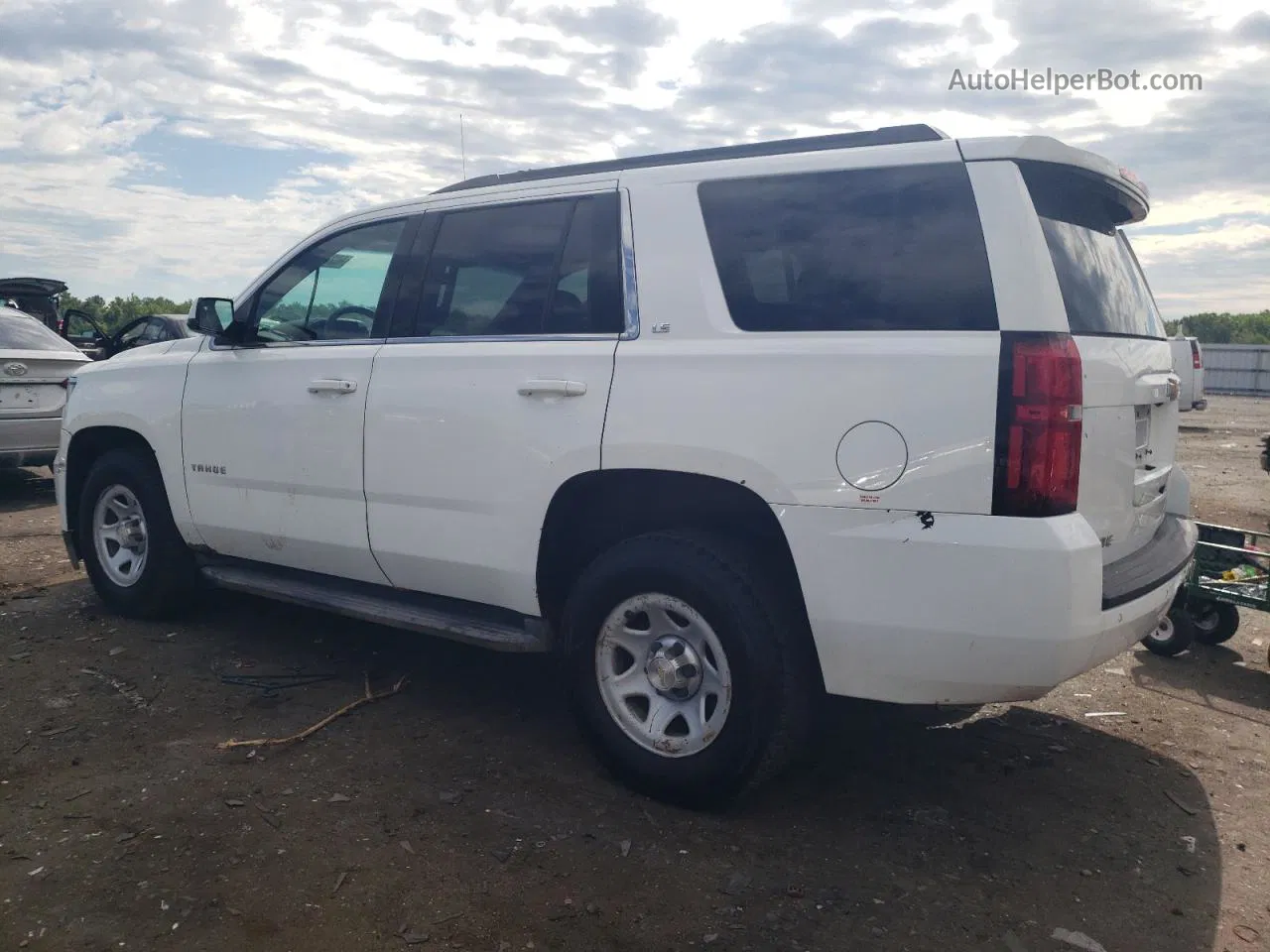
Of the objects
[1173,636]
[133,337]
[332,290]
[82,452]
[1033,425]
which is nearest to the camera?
[1033,425]

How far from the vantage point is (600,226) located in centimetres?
370

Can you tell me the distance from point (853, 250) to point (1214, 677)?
3148 mm

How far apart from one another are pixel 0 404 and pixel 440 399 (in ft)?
21.9

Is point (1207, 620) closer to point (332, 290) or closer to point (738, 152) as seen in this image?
point (738, 152)

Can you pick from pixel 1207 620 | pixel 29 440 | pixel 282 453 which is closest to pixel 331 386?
pixel 282 453

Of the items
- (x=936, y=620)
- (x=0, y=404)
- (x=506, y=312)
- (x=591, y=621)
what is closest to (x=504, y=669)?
(x=591, y=621)

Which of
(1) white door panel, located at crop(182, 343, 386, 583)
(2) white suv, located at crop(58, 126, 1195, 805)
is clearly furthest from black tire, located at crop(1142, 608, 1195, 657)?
(1) white door panel, located at crop(182, 343, 386, 583)

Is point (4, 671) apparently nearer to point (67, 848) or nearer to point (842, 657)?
point (67, 848)

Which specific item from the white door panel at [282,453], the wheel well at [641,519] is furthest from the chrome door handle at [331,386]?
the wheel well at [641,519]

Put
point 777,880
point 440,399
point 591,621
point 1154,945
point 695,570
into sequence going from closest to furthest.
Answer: point 1154,945, point 777,880, point 695,570, point 591,621, point 440,399

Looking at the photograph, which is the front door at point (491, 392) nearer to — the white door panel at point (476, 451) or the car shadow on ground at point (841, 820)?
the white door panel at point (476, 451)

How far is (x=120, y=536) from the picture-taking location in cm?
541

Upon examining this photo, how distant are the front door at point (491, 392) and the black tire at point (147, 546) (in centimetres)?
163

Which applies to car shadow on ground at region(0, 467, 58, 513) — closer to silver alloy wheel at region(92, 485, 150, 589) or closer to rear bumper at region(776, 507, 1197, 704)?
silver alloy wheel at region(92, 485, 150, 589)
